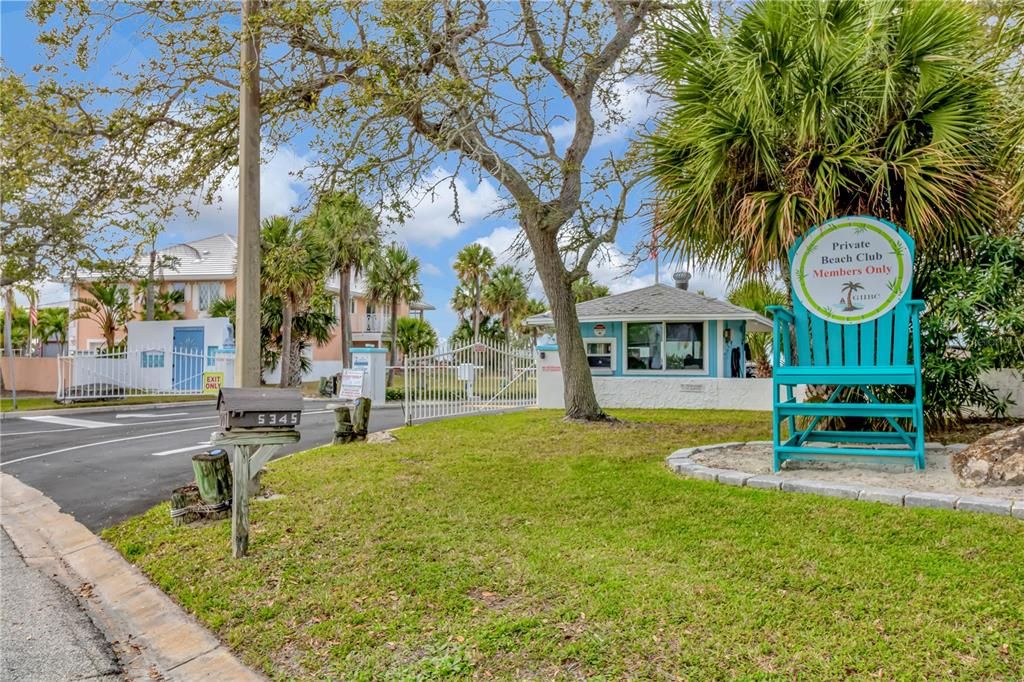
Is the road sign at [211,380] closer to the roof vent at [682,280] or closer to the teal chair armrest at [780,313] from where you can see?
the roof vent at [682,280]

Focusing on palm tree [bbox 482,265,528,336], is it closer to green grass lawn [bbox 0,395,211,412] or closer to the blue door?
the blue door

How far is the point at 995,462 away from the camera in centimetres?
488

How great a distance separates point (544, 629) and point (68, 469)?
25.6 ft

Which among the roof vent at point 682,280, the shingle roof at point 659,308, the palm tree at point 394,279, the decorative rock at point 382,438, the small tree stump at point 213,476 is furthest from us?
the palm tree at point 394,279

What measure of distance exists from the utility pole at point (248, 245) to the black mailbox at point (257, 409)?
104 centimetres

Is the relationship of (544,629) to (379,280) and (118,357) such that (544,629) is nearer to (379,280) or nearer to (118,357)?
(118,357)

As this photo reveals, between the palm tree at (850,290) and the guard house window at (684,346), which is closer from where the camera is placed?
the palm tree at (850,290)

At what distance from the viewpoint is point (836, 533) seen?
4055 mm

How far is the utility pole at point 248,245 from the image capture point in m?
5.25

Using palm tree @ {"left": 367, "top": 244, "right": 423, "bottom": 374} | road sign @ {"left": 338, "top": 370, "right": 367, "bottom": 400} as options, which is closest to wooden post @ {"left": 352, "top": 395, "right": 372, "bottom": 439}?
road sign @ {"left": 338, "top": 370, "right": 367, "bottom": 400}

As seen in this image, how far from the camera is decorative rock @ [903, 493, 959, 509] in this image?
4.39 m

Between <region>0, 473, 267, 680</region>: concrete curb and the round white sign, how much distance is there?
6067 millimetres

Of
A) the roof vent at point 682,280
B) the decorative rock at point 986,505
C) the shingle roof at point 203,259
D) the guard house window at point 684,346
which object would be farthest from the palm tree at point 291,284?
the decorative rock at point 986,505

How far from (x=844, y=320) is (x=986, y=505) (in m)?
2.58
